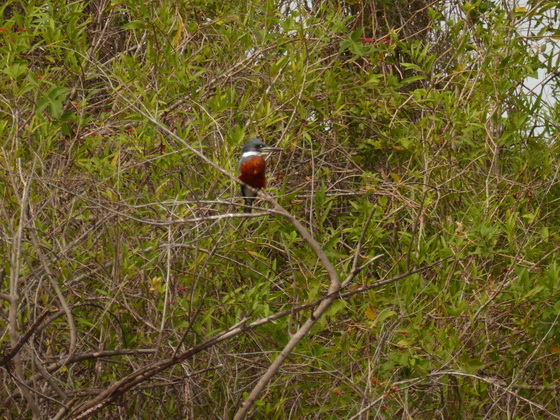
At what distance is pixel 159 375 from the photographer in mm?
4039

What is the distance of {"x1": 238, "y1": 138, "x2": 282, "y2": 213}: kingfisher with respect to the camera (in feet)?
14.6

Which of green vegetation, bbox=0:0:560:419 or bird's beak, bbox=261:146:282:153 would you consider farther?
bird's beak, bbox=261:146:282:153

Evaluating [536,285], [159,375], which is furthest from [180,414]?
[536,285]

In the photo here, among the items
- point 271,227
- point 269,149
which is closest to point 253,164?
point 269,149

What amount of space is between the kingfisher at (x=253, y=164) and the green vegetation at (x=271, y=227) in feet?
0.26

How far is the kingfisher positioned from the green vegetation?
0.08m

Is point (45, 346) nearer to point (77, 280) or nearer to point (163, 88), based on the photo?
point (77, 280)

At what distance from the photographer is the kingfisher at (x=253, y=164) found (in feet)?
14.6

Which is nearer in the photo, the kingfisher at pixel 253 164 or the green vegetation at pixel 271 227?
the green vegetation at pixel 271 227

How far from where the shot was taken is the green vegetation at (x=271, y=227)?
3.84 m

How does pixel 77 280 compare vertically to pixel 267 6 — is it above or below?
below

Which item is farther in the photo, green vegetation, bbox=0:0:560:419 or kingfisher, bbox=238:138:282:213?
kingfisher, bbox=238:138:282:213

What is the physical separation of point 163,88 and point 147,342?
4.37ft

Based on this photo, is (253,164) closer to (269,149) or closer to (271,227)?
(269,149)
